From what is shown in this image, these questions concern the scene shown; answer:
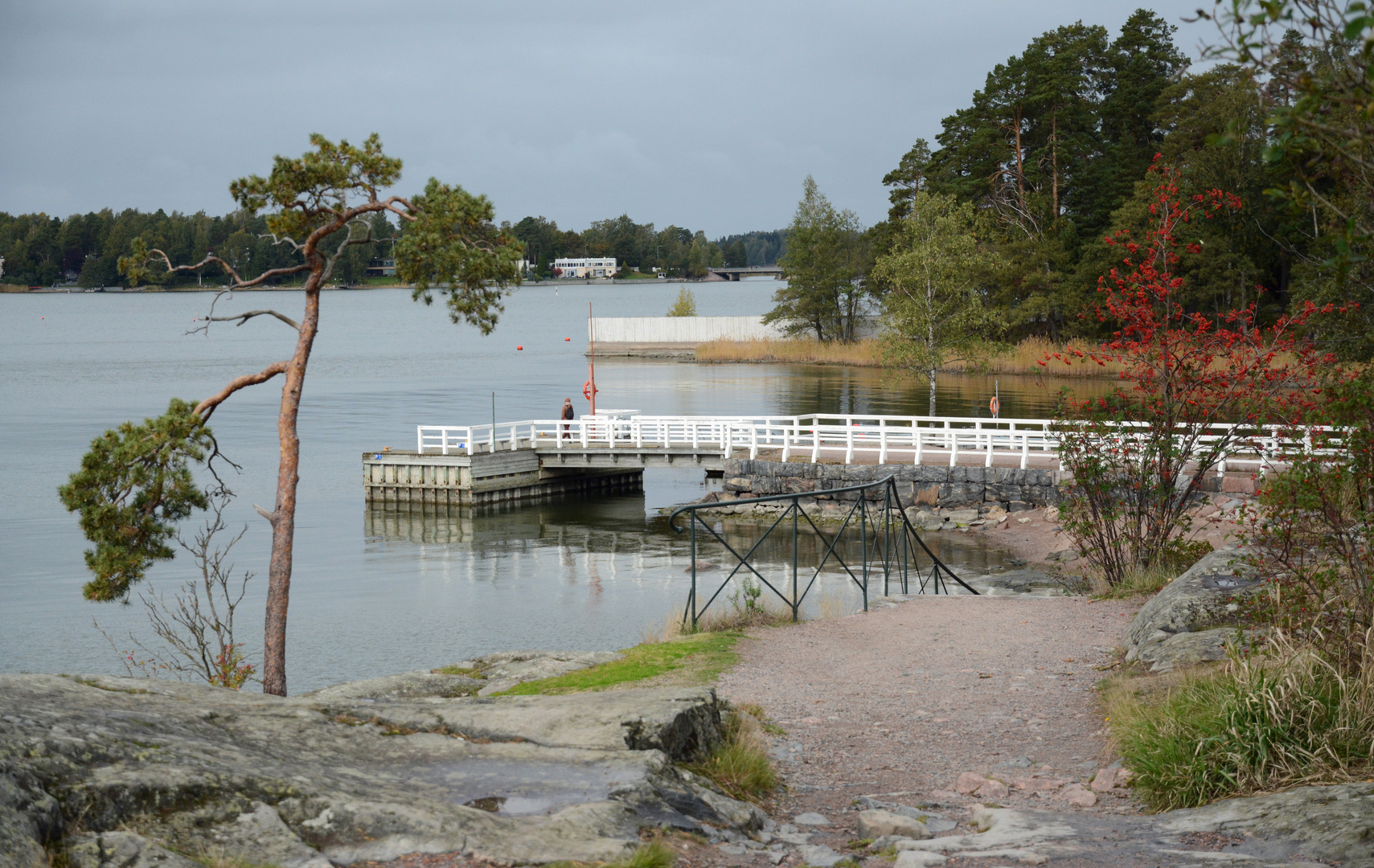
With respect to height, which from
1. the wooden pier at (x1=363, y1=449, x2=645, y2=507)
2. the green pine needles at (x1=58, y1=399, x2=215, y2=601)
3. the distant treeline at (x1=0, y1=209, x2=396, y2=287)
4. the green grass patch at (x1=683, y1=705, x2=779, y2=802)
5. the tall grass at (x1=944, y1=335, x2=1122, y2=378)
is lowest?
the wooden pier at (x1=363, y1=449, x2=645, y2=507)

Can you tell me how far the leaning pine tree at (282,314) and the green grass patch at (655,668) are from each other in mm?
4098

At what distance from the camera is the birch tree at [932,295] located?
4356 centimetres

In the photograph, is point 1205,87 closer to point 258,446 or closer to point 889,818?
point 258,446

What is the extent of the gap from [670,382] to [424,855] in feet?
204

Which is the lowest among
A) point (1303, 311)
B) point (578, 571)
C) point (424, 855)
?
point (578, 571)

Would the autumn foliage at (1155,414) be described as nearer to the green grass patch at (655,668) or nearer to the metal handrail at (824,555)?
the metal handrail at (824,555)

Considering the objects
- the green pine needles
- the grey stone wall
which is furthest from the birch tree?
the green pine needles

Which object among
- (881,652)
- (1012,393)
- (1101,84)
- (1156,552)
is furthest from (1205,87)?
(881,652)

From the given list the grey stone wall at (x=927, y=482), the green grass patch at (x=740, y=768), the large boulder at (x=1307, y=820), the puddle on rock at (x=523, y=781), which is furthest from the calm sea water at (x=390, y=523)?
the large boulder at (x=1307, y=820)

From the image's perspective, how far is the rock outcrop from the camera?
4500 millimetres

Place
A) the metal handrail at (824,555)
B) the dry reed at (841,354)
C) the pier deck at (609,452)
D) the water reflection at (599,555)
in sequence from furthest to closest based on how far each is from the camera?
1. the dry reed at (841,354)
2. the pier deck at (609,452)
3. the water reflection at (599,555)
4. the metal handrail at (824,555)

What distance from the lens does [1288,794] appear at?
18.9 feet

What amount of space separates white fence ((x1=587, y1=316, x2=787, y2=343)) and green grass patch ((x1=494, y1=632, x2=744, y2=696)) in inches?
2822

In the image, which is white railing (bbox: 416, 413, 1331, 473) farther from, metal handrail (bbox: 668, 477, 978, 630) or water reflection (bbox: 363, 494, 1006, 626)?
metal handrail (bbox: 668, 477, 978, 630)
